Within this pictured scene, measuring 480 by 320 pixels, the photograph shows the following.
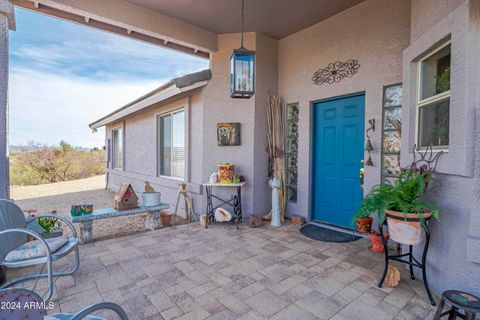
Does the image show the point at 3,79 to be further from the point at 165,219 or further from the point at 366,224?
the point at 366,224

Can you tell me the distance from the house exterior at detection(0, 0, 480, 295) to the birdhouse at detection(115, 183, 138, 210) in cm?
123

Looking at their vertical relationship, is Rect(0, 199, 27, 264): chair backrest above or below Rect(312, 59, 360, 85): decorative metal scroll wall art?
below

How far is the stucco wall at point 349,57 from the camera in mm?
3342

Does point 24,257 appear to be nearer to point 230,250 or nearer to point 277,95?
point 230,250

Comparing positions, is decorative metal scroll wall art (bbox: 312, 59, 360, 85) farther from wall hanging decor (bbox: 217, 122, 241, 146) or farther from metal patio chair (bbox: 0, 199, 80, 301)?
metal patio chair (bbox: 0, 199, 80, 301)

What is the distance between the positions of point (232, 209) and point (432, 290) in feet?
10.1

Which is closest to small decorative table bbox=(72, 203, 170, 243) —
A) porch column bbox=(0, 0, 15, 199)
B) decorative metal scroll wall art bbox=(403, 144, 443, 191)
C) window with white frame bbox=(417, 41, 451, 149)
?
porch column bbox=(0, 0, 15, 199)

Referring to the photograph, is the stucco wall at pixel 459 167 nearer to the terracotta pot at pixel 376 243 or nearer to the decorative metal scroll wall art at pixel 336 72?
the terracotta pot at pixel 376 243

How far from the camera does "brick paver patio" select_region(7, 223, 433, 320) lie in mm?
1965

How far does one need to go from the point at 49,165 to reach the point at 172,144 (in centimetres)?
903

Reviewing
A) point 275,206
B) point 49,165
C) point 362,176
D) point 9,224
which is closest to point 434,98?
point 362,176

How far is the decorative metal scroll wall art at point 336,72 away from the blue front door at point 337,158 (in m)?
0.35

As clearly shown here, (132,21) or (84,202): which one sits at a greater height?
(132,21)

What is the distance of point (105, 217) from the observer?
358 centimetres
